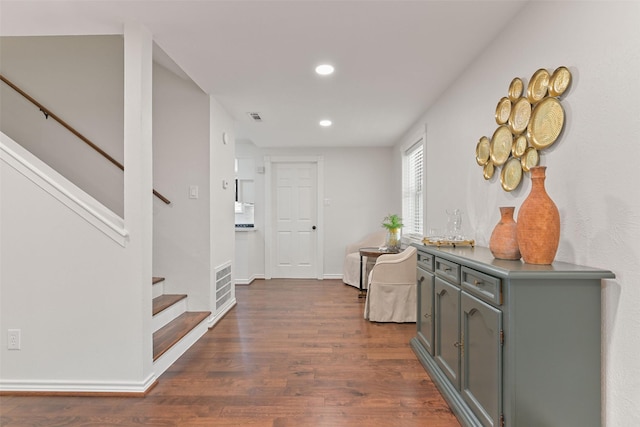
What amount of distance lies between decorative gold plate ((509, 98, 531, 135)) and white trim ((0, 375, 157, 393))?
9.31ft

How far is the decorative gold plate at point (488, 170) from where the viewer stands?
7.81ft

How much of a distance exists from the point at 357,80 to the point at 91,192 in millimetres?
2712

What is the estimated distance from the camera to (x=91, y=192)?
3.23 meters

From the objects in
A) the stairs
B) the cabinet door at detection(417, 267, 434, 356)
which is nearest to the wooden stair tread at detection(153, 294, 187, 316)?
the stairs

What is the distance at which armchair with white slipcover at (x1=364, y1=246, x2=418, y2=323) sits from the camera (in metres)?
3.68

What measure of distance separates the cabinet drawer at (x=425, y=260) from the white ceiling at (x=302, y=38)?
1538 mm

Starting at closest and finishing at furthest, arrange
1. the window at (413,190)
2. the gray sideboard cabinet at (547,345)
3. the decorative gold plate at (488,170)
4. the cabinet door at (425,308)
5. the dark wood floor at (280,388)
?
the gray sideboard cabinet at (547,345), the dark wood floor at (280,388), the decorative gold plate at (488,170), the cabinet door at (425,308), the window at (413,190)

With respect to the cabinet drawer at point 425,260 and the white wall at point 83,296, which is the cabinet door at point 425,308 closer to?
the cabinet drawer at point 425,260

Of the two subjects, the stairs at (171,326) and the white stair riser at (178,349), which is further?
the stairs at (171,326)

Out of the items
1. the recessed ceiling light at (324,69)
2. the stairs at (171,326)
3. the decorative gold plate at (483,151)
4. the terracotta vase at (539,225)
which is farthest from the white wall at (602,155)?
the stairs at (171,326)

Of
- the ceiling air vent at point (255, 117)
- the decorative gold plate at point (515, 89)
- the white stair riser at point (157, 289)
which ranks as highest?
the ceiling air vent at point (255, 117)

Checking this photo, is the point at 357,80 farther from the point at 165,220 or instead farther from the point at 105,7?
the point at 165,220

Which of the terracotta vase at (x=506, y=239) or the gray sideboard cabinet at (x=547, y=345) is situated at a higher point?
the terracotta vase at (x=506, y=239)

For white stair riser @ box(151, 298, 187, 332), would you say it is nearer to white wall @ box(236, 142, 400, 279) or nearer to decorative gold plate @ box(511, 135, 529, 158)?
white wall @ box(236, 142, 400, 279)
